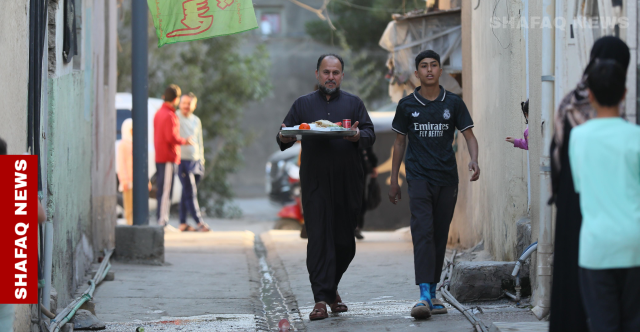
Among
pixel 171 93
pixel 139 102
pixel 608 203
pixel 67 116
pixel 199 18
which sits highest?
pixel 199 18

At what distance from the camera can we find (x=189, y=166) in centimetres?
1186

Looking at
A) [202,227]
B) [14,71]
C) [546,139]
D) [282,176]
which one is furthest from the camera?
[282,176]

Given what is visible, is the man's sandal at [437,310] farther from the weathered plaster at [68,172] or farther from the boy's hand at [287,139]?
the weathered plaster at [68,172]

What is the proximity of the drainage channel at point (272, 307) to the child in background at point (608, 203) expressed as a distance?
98.7 inches

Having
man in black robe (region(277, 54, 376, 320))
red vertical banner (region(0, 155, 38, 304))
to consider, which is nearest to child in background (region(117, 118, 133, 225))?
man in black robe (region(277, 54, 376, 320))

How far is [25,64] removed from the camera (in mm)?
4633

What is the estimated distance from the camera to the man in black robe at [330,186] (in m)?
5.44

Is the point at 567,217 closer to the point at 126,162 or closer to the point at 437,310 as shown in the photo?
the point at 437,310

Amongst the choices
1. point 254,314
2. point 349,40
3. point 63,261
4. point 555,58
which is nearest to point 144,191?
point 63,261

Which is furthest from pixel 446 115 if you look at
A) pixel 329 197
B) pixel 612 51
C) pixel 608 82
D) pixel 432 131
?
pixel 608 82

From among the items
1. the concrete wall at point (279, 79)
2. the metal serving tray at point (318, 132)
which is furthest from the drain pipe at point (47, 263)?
the concrete wall at point (279, 79)

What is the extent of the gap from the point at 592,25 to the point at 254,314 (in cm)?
301

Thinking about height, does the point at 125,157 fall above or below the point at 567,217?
above

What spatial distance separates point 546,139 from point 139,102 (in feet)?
16.0
